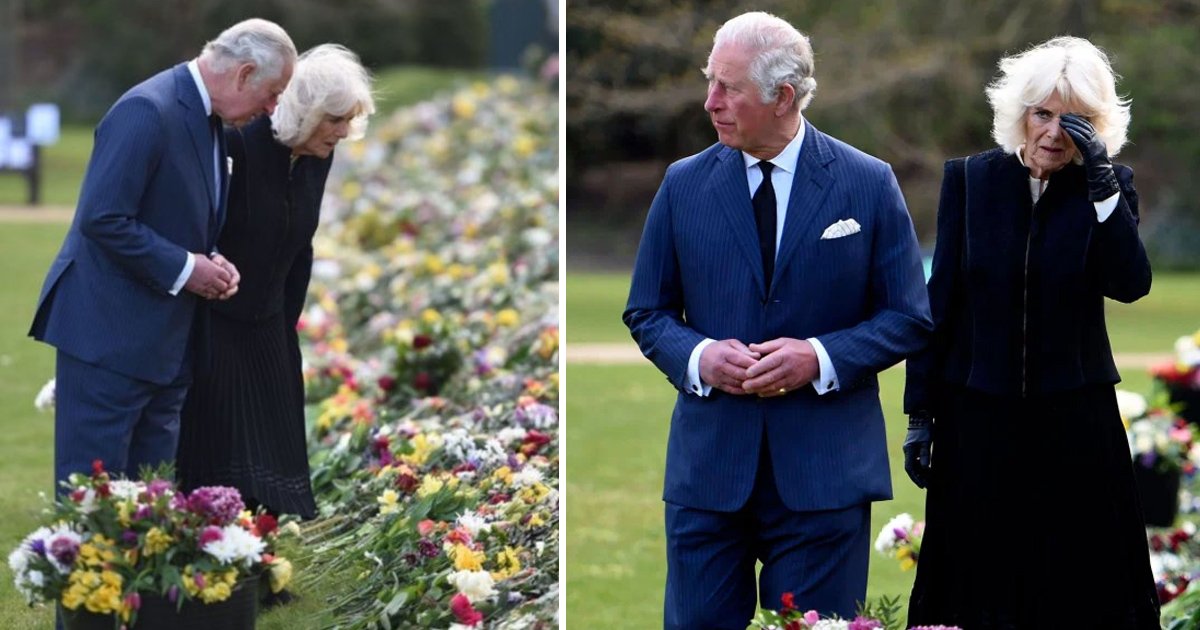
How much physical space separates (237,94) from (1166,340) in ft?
49.2

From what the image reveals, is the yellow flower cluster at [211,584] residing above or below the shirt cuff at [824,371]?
below

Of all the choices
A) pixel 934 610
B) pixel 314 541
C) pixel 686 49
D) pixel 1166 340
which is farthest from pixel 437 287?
pixel 686 49

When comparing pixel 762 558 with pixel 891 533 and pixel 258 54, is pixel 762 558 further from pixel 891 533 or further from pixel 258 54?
pixel 258 54

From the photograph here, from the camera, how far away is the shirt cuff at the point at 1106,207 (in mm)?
4199

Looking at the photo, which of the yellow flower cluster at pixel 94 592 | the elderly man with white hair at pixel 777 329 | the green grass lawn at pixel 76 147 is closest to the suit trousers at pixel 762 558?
the elderly man with white hair at pixel 777 329

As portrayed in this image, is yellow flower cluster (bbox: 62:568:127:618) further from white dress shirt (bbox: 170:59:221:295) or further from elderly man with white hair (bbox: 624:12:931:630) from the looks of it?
elderly man with white hair (bbox: 624:12:931:630)

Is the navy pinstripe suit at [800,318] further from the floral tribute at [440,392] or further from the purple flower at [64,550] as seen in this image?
the purple flower at [64,550]

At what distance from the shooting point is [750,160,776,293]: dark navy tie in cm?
430

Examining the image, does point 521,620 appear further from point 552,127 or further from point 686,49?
point 686,49

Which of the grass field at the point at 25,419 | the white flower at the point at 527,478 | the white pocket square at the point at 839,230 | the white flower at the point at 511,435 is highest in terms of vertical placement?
the white pocket square at the point at 839,230

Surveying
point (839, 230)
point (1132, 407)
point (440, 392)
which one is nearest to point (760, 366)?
point (839, 230)

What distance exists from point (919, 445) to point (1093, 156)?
847 millimetres

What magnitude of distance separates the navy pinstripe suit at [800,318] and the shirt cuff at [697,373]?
2 centimetres

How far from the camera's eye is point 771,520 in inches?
170
